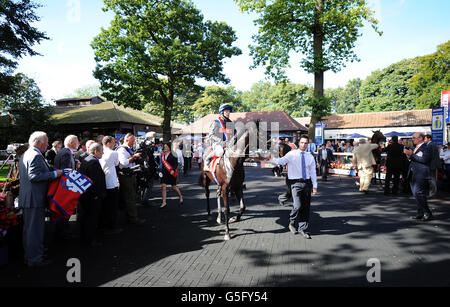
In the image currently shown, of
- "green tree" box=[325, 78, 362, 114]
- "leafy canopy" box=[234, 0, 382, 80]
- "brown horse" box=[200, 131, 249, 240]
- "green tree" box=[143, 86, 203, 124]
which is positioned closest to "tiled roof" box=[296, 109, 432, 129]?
"leafy canopy" box=[234, 0, 382, 80]

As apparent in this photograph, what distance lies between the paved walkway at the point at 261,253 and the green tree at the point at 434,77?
1430 inches

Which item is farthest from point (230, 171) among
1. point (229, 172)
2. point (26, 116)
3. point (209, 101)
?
point (209, 101)

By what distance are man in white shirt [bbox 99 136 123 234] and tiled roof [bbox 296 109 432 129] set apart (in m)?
31.9

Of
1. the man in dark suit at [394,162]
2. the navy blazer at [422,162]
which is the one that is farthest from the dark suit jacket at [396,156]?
the navy blazer at [422,162]

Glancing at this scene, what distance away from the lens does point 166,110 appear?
78.9ft

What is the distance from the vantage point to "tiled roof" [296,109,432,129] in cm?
3521

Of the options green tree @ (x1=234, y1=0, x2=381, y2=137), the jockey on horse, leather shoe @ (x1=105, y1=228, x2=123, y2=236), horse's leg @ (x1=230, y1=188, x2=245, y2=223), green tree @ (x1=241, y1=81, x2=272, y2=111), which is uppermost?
green tree @ (x1=241, y1=81, x2=272, y2=111)

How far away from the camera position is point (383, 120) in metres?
38.5

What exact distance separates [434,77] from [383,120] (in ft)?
27.0

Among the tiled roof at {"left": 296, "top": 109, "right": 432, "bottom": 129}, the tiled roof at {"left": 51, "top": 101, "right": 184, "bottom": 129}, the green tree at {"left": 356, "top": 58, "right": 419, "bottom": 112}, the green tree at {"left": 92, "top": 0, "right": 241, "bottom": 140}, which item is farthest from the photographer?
the green tree at {"left": 356, "top": 58, "right": 419, "bottom": 112}

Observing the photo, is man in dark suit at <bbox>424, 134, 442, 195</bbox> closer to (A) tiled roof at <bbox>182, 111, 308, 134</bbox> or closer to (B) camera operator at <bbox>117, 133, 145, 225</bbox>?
(B) camera operator at <bbox>117, 133, 145, 225</bbox>
